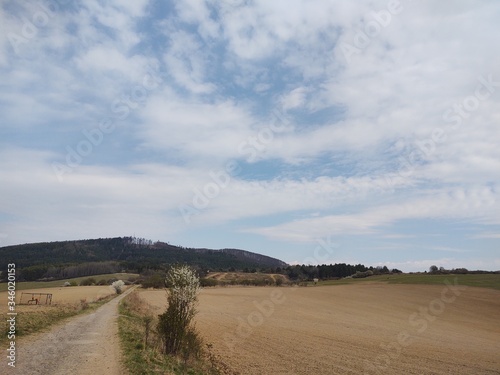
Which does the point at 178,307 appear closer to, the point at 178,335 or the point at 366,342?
the point at 178,335

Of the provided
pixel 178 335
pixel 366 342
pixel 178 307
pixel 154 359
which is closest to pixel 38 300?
pixel 178 335

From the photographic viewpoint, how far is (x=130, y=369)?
14.9 meters

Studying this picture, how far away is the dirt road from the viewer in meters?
14.0

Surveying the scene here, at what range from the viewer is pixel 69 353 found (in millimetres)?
16797

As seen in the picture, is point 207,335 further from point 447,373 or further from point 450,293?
point 450,293

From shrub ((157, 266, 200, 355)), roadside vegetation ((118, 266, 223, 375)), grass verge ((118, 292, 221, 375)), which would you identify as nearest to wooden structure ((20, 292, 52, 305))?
grass verge ((118, 292, 221, 375))

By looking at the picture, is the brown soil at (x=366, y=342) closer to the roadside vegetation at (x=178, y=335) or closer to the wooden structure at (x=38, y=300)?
the roadside vegetation at (x=178, y=335)

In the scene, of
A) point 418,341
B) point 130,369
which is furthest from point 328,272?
point 130,369

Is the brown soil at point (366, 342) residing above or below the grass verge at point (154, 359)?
below

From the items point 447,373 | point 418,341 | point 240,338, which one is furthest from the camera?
point 418,341

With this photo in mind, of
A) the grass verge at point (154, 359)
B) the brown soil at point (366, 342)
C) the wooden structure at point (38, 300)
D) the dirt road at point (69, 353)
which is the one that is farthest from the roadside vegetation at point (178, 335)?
the wooden structure at point (38, 300)

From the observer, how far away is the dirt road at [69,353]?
45.9 feet

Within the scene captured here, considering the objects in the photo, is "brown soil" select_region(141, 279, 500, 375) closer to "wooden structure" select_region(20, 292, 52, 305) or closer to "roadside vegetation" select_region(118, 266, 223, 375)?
"roadside vegetation" select_region(118, 266, 223, 375)

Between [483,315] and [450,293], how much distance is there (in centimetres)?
2505
